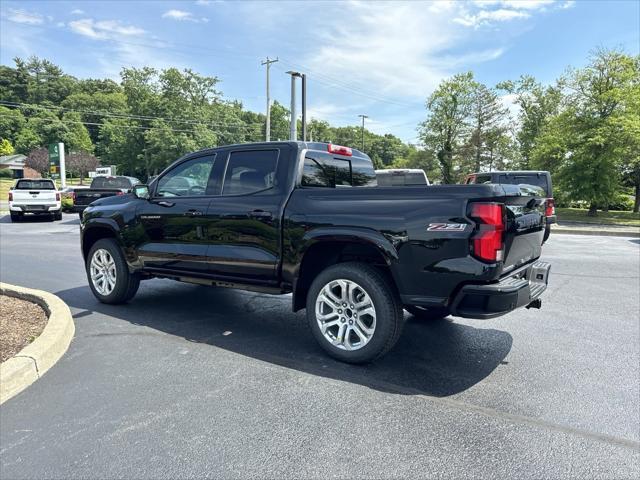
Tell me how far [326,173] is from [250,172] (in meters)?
0.79

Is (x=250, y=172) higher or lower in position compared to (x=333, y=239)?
higher

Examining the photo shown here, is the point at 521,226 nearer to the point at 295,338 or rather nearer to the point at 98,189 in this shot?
the point at 295,338

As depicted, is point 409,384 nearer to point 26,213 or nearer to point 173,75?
point 26,213

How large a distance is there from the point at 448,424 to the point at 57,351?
335 centimetres

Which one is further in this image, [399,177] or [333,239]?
[399,177]

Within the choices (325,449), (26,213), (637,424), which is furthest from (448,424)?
(26,213)

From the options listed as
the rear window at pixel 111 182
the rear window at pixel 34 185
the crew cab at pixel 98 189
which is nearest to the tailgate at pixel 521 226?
the crew cab at pixel 98 189

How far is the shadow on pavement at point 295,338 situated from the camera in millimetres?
3605

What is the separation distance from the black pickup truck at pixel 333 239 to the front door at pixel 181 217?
0.05ft

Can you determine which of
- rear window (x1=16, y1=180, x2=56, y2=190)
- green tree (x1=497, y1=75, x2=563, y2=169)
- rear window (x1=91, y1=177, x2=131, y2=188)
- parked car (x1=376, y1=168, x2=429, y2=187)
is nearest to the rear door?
parked car (x1=376, y1=168, x2=429, y2=187)

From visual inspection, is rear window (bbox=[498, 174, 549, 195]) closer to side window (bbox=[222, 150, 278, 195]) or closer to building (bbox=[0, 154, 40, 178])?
side window (bbox=[222, 150, 278, 195])

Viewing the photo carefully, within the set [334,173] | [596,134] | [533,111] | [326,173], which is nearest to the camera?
[326,173]

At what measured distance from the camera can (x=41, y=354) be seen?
12.0 feet

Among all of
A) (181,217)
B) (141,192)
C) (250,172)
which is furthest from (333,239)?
(141,192)
